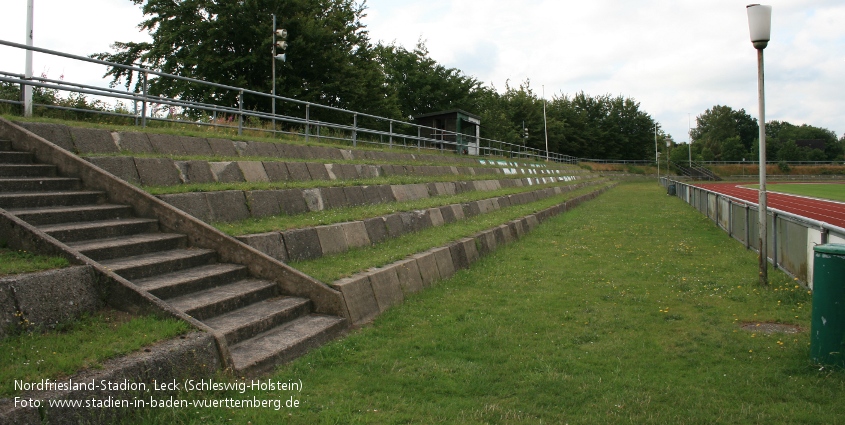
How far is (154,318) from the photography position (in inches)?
178

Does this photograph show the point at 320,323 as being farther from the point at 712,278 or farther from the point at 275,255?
the point at 712,278

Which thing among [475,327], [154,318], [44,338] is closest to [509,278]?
[475,327]

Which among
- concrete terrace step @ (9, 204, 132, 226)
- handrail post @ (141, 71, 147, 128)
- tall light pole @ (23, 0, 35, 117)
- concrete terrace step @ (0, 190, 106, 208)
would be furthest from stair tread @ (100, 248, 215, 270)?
handrail post @ (141, 71, 147, 128)

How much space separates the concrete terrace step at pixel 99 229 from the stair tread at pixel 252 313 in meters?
1.68

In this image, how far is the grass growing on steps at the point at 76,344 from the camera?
3502 millimetres

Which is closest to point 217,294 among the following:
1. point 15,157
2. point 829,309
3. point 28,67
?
point 15,157

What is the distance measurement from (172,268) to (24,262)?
4.89 feet

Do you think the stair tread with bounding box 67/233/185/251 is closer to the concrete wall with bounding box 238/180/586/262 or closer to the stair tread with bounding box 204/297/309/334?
the concrete wall with bounding box 238/180/586/262

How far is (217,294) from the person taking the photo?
18.5 feet

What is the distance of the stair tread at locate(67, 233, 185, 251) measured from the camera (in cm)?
549

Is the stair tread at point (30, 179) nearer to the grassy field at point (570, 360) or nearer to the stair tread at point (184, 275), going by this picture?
the stair tread at point (184, 275)

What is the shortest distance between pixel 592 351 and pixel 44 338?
464cm

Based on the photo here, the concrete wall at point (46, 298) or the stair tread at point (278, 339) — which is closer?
the concrete wall at point (46, 298)

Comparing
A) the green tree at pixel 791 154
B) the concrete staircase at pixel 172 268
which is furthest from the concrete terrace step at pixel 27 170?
the green tree at pixel 791 154
